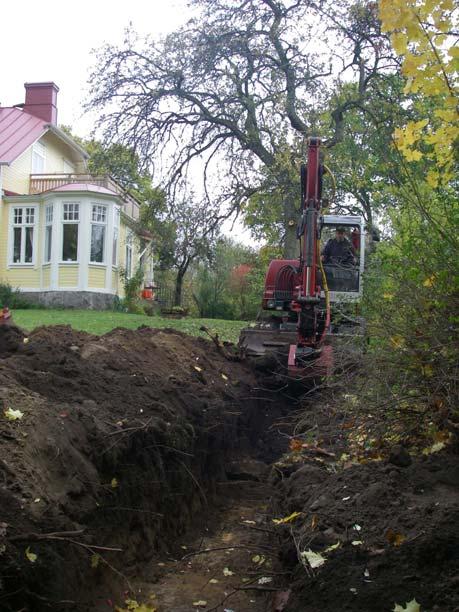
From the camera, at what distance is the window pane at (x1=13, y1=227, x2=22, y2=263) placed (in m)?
25.9

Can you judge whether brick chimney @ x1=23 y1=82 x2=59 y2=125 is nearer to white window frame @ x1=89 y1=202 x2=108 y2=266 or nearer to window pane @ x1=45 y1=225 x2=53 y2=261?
window pane @ x1=45 y1=225 x2=53 y2=261

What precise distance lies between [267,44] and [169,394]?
13886 millimetres

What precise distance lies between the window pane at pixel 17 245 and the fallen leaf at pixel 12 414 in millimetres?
21785

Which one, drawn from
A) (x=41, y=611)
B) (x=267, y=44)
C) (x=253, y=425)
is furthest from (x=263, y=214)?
(x=41, y=611)

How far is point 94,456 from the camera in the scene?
546cm

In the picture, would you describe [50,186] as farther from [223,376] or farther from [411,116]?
[223,376]

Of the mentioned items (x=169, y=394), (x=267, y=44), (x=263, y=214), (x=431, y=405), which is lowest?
(x=169, y=394)

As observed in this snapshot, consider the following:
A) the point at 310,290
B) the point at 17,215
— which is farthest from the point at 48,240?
the point at 310,290

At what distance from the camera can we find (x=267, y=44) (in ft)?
62.2

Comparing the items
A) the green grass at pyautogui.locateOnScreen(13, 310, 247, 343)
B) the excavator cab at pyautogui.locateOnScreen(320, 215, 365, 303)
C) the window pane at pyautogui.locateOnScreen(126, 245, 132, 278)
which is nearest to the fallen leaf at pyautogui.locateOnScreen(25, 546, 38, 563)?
the excavator cab at pyautogui.locateOnScreen(320, 215, 365, 303)

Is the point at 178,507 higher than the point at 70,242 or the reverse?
the reverse

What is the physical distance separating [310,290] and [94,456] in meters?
5.60

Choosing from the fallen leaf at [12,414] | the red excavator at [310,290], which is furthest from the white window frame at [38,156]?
the fallen leaf at [12,414]

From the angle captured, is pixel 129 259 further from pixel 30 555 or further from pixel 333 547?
pixel 333 547
